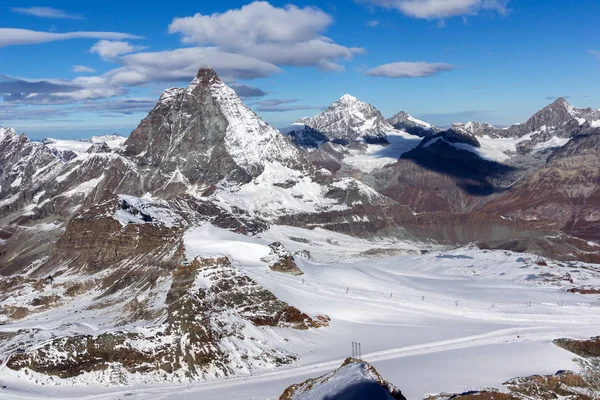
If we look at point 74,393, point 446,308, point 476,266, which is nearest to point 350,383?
point 74,393

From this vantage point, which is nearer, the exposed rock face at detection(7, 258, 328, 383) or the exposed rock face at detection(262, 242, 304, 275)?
the exposed rock face at detection(7, 258, 328, 383)

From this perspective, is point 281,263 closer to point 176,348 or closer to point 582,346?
point 176,348

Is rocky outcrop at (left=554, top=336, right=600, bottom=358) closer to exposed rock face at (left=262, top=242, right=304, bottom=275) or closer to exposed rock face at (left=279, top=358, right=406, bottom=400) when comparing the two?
exposed rock face at (left=279, top=358, right=406, bottom=400)

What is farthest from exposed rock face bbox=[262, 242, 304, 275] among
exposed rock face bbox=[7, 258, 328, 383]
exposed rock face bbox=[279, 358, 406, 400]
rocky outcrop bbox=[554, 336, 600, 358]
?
exposed rock face bbox=[279, 358, 406, 400]

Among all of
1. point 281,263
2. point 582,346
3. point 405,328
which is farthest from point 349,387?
point 281,263

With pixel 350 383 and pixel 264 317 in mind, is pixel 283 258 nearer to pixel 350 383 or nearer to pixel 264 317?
pixel 264 317

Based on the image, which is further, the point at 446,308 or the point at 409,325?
the point at 446,308
